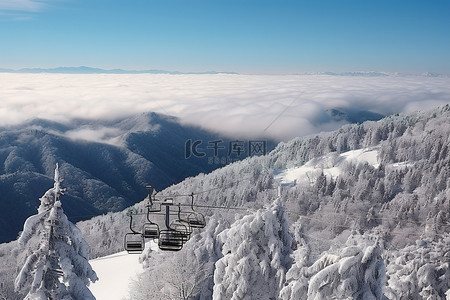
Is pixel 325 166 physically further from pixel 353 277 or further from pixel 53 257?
pixel 53 257

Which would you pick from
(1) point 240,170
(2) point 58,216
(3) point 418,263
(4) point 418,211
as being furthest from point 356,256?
(1) point 240,170

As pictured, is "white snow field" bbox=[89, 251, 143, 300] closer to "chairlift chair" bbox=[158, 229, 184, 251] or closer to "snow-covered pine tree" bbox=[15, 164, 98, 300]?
"snow-covered pine tree" bbox=[15, 164, 98, 300]

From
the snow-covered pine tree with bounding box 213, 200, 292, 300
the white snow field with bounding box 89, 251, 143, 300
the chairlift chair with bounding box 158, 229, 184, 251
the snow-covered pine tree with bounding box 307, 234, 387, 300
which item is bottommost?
the white snow field with bounding box 89, 251, 143, 300

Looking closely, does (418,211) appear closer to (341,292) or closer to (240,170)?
(240,170)

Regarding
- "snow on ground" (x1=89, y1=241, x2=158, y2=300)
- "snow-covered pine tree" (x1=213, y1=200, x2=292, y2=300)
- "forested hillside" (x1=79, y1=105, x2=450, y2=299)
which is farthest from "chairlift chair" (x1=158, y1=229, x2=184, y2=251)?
"snow on ground" (x1=89, y1=241, x2=158, y2=300)

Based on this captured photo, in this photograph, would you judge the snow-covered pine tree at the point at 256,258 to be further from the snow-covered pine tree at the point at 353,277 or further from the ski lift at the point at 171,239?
the ski lift at the point at 171,239

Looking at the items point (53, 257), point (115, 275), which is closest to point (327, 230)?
point (115, 275)
